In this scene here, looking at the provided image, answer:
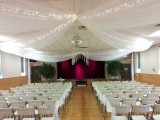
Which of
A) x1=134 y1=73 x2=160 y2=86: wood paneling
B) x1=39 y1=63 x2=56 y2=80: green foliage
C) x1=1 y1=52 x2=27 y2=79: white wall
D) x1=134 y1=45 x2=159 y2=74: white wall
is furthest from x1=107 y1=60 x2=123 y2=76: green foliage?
x1=1 y1=52 x2=27 y2=79: white wall

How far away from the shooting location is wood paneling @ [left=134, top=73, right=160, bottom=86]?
12.3 metres

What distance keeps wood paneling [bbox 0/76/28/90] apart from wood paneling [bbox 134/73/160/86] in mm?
12202

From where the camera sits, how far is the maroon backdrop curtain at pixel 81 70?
21812mm

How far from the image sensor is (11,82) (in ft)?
41.7

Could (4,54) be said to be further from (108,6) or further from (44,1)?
(108,6)

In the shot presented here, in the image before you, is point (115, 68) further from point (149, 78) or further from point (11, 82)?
point (11, 82)

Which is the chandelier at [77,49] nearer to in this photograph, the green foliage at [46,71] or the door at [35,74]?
the green foliage at [46,71]

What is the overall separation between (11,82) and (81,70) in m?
11.5

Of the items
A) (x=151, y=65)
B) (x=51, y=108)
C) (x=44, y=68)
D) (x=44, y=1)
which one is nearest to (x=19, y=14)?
(x=44, y=1)

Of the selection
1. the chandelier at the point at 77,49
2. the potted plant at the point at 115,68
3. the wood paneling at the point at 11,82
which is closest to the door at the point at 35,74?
the wood paneling at the point at 11,82

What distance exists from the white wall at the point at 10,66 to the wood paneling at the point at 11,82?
1.16 feet

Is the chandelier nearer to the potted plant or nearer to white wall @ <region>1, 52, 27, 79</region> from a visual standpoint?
the potted plant

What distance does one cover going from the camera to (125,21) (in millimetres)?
3322

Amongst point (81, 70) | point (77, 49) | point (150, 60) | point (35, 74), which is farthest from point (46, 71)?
point (150, 60)
